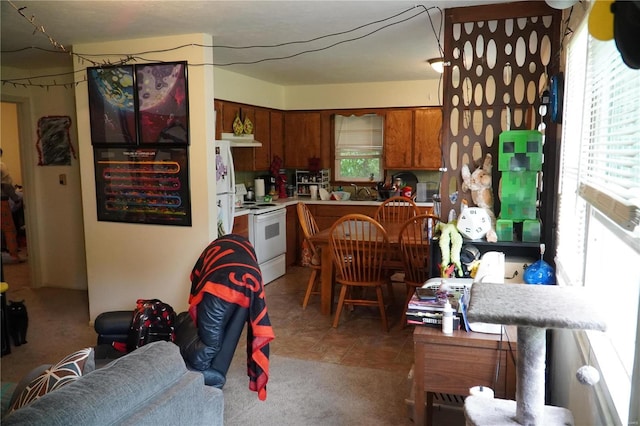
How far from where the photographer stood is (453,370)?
223 centimetres

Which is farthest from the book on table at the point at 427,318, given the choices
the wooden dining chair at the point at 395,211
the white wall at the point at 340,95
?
the white wall at the point at 340,95

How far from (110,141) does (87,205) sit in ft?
2.02

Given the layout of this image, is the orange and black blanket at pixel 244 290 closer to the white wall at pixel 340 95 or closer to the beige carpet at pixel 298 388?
the beige carpet at pixel 298 388

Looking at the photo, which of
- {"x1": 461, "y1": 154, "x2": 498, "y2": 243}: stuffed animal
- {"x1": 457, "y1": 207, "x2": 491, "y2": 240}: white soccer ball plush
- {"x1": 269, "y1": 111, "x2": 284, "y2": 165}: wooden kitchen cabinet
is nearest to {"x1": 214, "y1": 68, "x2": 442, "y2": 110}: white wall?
{"x1": 269, "y1": 111, "x2": 284, "y2": 165}: wooden kitchen cabinet

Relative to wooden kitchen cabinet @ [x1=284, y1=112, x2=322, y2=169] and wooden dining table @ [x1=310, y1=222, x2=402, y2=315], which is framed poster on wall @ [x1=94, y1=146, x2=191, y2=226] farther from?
wooden kitchen cabinet @ [x1=284, y1=112, x2=322, y2=169]

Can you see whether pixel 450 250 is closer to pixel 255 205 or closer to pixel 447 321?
pixel 447 321

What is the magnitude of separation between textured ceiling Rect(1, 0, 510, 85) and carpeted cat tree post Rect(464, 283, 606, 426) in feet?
6.80

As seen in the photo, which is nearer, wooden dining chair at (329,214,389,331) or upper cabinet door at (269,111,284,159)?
wooden dining chair at (329,214,389,331)

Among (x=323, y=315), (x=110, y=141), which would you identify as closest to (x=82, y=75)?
(x=110, y=141)

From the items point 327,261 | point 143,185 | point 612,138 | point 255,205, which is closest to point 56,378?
point 612,138

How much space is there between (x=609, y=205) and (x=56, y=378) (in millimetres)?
1799

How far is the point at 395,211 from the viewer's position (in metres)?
5.52

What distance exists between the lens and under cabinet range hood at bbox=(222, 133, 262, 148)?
5180 millimetres

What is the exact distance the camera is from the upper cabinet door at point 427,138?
243 inches
